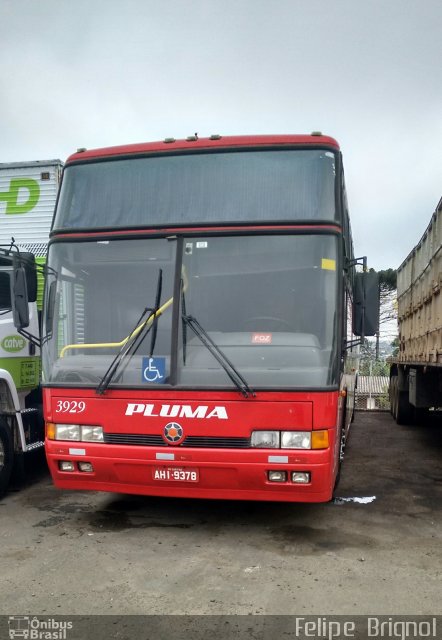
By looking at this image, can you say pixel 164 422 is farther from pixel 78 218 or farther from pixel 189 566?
pixel 78 218

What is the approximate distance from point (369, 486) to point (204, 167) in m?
4.07

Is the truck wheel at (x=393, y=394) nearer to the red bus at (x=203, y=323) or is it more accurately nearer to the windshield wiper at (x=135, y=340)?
the red bus at (x=203, y=323)

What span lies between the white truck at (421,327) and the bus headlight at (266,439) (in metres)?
2.62

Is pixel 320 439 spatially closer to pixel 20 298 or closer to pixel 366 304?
pixel 366 304

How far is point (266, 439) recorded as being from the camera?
4520 millimetres

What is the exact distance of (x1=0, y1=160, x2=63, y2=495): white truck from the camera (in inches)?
243

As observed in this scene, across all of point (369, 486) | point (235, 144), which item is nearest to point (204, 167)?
point (235, 144)

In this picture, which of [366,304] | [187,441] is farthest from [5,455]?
[366,304]

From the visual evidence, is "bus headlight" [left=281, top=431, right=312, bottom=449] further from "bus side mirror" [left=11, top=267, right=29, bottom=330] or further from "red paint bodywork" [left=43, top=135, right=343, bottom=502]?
"bus side mirror" [left=11, top=267, right=29, bottom=330]

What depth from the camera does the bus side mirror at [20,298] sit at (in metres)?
5.16

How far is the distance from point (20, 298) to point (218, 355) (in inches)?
73.6

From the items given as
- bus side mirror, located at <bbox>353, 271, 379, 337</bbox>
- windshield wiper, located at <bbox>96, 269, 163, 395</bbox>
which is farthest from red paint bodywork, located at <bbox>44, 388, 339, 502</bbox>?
bus side mirror, located at <bbox>353, 271, 379, 337</bbox>

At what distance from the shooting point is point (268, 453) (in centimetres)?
450

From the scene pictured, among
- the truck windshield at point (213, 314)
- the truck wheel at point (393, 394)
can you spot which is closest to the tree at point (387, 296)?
the truck wheel at point (393, 394)
